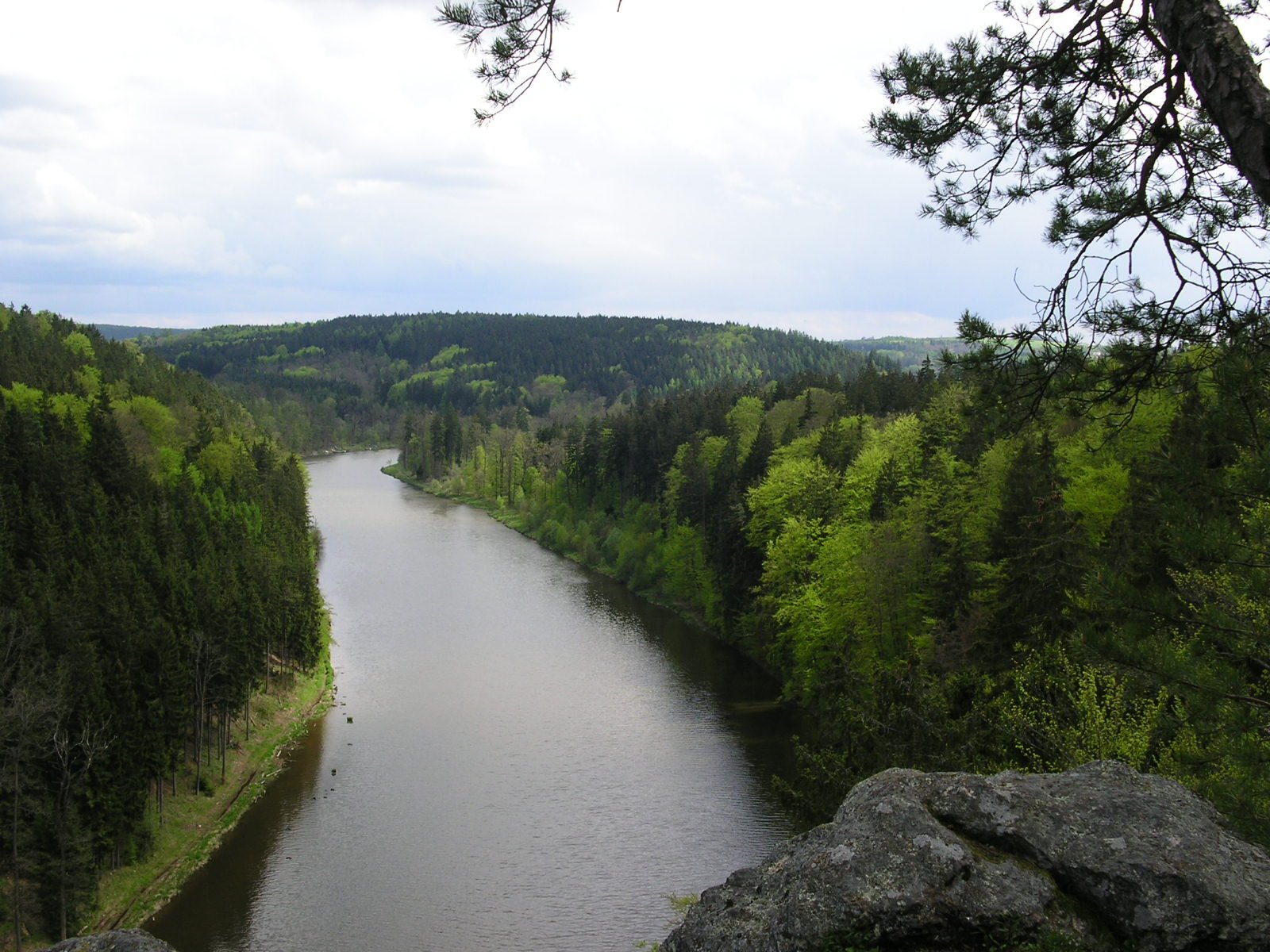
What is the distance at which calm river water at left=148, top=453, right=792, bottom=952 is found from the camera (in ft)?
72.8

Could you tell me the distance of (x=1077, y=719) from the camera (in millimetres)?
16672

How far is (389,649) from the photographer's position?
42688mm

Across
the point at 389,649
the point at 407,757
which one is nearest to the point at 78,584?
the point at 407,757

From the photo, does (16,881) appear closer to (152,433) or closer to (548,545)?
(152,433)

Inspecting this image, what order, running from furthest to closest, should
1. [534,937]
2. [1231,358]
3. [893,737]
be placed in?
[534,937]
[893,737]
[1231,358]

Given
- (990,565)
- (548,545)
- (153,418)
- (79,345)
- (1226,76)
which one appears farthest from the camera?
(79,345)

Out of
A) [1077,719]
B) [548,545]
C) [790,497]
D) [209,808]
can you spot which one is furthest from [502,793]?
[548,545]

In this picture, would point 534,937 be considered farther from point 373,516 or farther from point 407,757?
point 373,516

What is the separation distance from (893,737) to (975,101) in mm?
12738

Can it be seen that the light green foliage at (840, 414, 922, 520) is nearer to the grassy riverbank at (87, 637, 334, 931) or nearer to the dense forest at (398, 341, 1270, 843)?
the dense forest at (398, 341, 1270, 843)

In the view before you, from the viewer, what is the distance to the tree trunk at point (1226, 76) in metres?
4.47

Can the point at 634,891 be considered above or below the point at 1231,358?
below

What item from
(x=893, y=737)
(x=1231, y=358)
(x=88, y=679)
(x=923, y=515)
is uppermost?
(x=1231, y=358)

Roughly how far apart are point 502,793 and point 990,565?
48.7 feet
